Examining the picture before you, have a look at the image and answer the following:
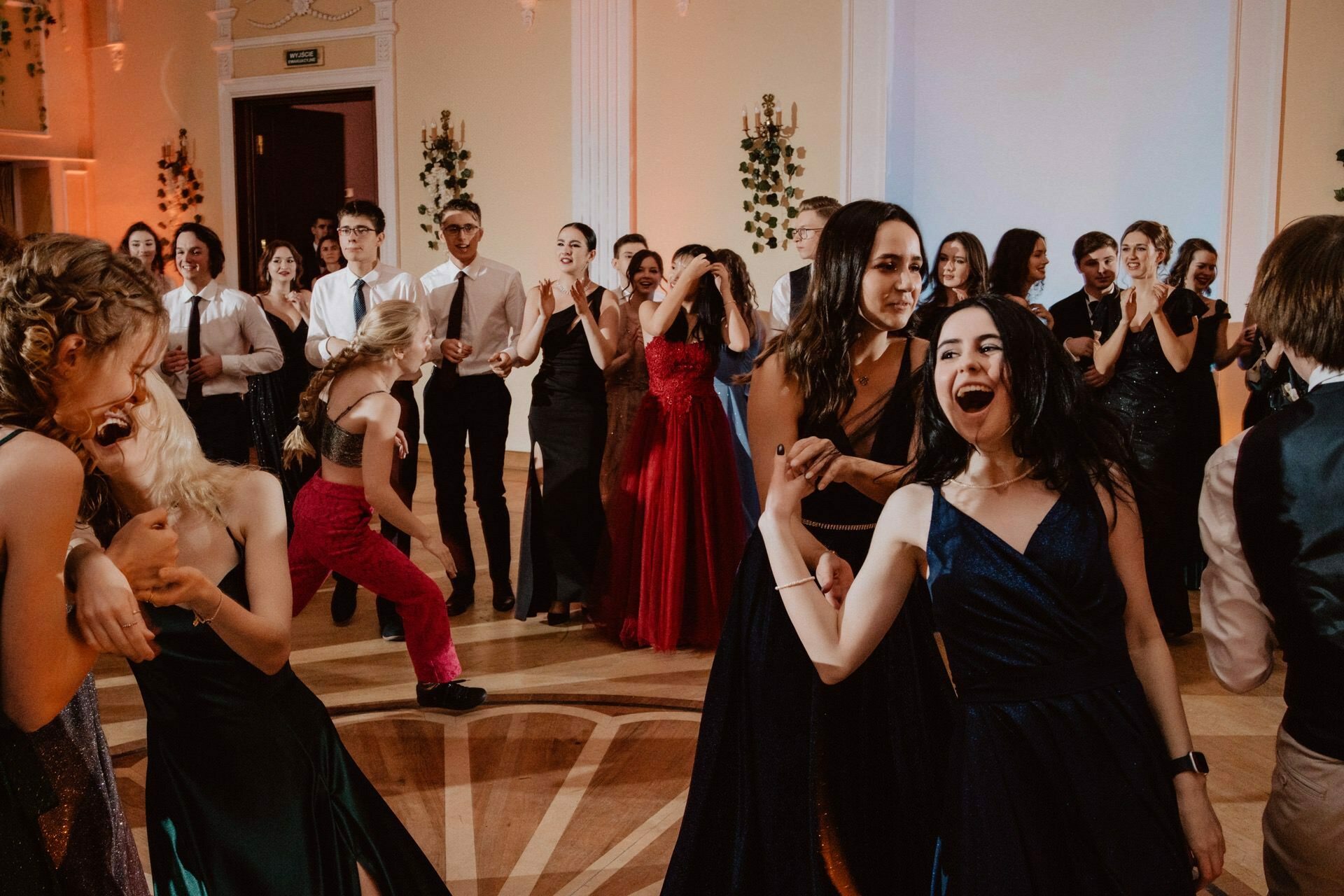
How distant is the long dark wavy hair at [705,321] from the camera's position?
14.6 feet

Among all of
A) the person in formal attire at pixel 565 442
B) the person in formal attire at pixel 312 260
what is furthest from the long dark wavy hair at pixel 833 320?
the person in formal attire at pixel 312 260

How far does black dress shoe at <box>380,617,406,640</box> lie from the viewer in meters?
4.36

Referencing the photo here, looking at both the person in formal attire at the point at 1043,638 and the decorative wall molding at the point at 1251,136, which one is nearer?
the person in formal attire at the point at 1043,638

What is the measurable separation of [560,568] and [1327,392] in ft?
11.4

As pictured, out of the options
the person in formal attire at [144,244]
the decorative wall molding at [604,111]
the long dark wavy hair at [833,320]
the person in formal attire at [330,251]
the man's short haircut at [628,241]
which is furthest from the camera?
the decorative wall molding at [604,111]

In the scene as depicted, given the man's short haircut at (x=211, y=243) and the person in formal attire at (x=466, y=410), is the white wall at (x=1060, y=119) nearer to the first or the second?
the person in formal attire at (x=466, y=410)

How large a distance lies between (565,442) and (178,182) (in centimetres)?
733

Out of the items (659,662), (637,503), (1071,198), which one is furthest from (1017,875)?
(1071,198)

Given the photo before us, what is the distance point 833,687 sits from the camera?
1978 mm

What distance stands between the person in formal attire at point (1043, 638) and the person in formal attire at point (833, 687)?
27 cm

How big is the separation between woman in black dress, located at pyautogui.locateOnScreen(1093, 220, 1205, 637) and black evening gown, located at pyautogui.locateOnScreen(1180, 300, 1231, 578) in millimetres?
34

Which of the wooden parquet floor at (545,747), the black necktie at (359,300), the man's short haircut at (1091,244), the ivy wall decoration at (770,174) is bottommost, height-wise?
the wooden parquet floor at (545,747)

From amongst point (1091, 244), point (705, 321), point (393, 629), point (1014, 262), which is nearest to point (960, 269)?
point (1014, 262)

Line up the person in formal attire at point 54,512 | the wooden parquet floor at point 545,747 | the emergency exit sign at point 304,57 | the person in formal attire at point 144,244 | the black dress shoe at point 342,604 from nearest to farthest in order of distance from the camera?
1. the person in formal attire at point 54,512
2. the wooden parquet floor at point 545,747
3. the black dress shoe at point 342,604
4. the person in formal attire at point 144,244
5. the emergency exit sign at point 304,57
